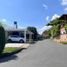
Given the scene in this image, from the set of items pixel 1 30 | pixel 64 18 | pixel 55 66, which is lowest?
pixel 55 66

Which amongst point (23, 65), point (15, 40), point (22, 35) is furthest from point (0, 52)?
point (22, 35)

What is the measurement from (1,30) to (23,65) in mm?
6369

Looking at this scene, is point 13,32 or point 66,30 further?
point 13,32

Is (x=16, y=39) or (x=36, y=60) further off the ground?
(x=16, y=39)

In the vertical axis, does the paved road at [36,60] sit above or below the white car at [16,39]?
below

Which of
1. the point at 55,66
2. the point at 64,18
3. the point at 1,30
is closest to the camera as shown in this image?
the point at 55,66

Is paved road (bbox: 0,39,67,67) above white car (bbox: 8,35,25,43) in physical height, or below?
below

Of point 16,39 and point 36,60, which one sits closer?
point 36,60

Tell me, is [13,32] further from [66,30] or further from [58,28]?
[58,28]

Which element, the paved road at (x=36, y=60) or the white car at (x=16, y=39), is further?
the white car at (x=16, y=39)

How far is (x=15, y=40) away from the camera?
50.4 m

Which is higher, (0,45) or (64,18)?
(64,18)

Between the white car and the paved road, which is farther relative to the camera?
the white car

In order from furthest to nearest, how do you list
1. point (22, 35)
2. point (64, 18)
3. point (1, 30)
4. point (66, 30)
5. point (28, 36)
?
point (28, 36), point (64, 18), point (22, 35), point (66, 30), point (1, 30)
